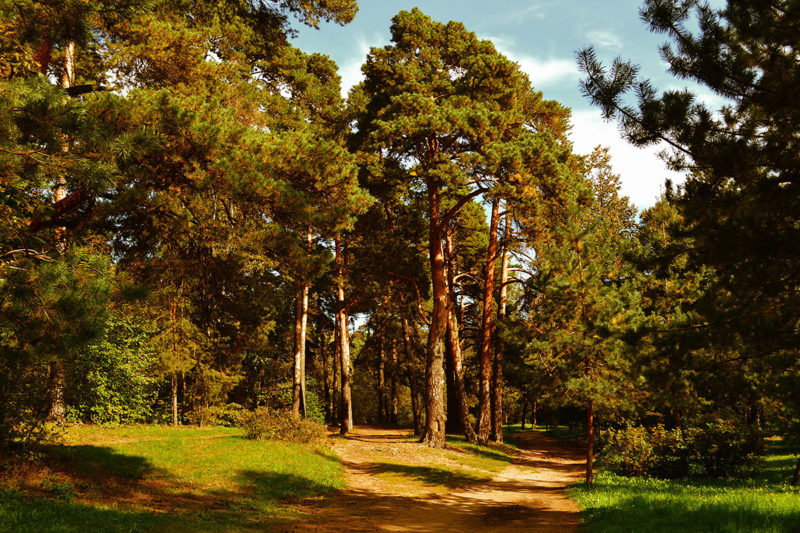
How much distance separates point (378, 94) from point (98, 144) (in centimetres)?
1520

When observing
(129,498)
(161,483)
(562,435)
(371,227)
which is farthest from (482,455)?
(562,435)

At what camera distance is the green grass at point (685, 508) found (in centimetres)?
673

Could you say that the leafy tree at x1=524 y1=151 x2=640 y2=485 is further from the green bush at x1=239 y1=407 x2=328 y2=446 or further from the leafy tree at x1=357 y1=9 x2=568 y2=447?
the green bush at x1=239 y1=407 x2=328 y2=446

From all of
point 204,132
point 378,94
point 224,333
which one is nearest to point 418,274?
point 378,94

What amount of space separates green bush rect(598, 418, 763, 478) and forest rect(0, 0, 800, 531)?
0.08m

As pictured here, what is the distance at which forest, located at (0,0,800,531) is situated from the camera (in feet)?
21.5

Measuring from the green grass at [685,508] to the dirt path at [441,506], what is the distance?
712 mm

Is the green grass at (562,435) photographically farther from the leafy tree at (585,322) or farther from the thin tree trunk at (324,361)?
the leafy tree at (585,322)

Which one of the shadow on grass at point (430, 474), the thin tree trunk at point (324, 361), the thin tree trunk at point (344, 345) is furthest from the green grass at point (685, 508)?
the thin tree trunk at point (324, 361)

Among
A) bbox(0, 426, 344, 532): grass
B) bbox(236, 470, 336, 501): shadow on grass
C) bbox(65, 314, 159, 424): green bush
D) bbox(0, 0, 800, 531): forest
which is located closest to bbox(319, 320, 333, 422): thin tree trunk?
bbox(0, 0, 800, 531): forest

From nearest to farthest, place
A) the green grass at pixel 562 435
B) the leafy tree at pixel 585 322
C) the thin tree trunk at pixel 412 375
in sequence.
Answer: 1. the leafy tree at pixel 585 322
2. the thin tree trunk at pixel 412 375
3. the green grass at pixel 562 435

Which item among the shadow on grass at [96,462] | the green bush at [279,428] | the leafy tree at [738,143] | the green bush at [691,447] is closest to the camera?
the leafy tree at [738,143]

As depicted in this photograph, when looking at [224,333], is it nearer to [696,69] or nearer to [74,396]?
[74,396]

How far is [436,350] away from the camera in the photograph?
19.5 metres
